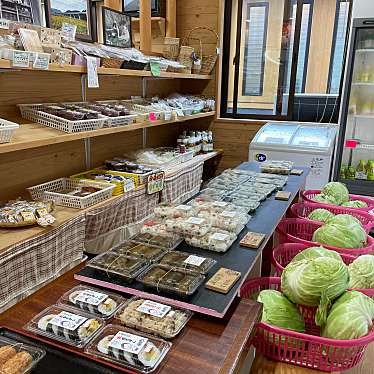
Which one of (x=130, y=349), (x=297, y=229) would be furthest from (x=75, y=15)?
(x=130, y=349)

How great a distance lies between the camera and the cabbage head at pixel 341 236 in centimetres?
178

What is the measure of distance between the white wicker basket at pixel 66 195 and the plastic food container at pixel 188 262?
1.00 metres

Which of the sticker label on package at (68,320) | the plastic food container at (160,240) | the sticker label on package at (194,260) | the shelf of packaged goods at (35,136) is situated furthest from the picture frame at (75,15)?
the sticker label on package at (68,320)

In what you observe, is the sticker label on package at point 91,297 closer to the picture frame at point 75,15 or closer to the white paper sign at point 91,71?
the white paper sign at point 91,71

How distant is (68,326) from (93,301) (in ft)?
0.39

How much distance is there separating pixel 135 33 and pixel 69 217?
2.73 meters

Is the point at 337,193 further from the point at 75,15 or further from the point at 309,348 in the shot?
the point at 75,15

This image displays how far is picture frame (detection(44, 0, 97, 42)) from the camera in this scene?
2.36 metres

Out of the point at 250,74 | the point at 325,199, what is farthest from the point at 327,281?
the point at 250,74

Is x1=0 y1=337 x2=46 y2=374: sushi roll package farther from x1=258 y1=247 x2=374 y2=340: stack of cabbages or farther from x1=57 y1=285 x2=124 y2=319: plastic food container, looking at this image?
x1=258 y1=247 x2=374 y2=340: stack of cabbages

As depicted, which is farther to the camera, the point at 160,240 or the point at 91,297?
the point at 160,240

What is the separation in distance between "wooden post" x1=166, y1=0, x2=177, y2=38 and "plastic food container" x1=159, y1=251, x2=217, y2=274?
11.1 feet

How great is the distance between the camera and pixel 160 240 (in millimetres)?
1403

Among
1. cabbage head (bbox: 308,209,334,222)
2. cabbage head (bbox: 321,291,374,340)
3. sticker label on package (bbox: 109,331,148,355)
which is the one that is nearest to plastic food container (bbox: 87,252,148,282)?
sticker label on package (bbox: 109,331,148,355)
